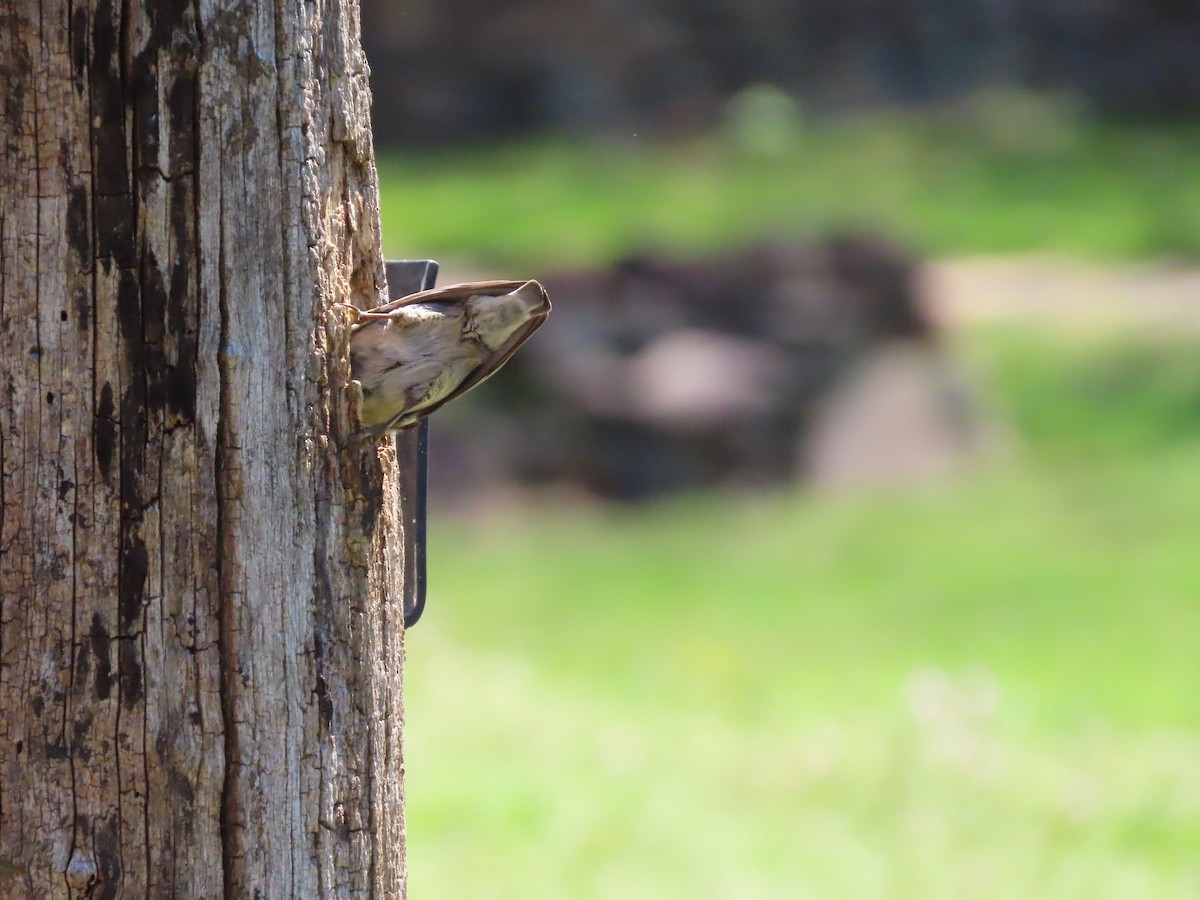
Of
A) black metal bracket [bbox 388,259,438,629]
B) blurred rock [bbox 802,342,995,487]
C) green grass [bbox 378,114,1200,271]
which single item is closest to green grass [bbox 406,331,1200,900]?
blurred rock [bbox 802,342,995,487]

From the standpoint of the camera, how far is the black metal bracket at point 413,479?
178 centimetres

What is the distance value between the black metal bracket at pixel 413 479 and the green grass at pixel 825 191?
21.7 feet

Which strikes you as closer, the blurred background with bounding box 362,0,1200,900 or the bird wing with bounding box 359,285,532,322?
the bird wing with bounding box 359,285,532,322

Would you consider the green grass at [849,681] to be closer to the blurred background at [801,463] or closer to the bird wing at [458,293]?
the blurred background at [801,463]

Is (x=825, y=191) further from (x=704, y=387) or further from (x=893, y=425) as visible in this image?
(x=704, y=387)

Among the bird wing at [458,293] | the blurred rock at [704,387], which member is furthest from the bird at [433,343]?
the blurred rock at [704,387]

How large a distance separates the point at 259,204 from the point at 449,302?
0.24 metres

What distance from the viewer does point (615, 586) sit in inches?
276

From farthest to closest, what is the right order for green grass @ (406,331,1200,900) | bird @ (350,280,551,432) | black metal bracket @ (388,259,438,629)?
green grass @ (406,331,1200,900) → black metal bracket @ (388,259,438,629) → bird @ (350,280,551,432)

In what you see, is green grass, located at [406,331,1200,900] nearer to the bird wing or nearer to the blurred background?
the blurred background

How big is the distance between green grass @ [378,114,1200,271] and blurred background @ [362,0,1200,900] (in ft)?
0.19

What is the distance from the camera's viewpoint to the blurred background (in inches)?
169

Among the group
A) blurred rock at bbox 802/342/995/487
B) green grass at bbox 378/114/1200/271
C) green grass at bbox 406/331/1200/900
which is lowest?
green grass at bbox 406/331/1200/900

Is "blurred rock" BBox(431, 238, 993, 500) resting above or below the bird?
above
